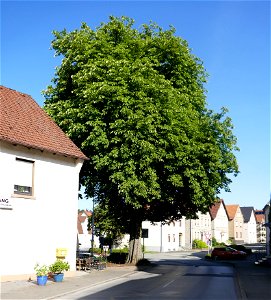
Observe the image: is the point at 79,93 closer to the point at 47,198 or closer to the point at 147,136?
the point at 147,136

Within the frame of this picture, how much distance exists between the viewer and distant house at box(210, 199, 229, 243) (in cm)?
9794

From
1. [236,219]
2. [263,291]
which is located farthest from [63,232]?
Answer: [236,219]

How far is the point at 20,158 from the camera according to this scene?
22.0 meters

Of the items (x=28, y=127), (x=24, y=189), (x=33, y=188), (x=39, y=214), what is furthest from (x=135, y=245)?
(x=28, y=127)

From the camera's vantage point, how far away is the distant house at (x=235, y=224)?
11631 centimetres

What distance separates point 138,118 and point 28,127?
21.4 ft

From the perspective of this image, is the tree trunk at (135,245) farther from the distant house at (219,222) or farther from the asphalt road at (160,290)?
the distant house at (219,222)

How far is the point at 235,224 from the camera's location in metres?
118

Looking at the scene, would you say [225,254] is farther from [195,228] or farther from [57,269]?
[57,269]

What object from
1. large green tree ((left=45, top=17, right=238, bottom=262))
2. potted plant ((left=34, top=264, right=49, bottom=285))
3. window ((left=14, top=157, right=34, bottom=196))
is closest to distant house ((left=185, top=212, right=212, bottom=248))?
large green tree ((left=45, top=17, right=238, bottom=262))

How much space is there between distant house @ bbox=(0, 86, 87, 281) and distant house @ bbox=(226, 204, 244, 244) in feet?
309

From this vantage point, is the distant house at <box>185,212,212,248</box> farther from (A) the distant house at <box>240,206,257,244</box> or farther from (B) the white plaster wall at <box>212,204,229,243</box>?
(A) the distant house at <box>240,206,257,244</box>

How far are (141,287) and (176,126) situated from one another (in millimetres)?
11009

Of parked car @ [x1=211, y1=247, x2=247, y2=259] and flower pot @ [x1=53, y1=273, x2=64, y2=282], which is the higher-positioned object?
flower pot @ [x1=53, y1=273, x2=64, y2=282]
